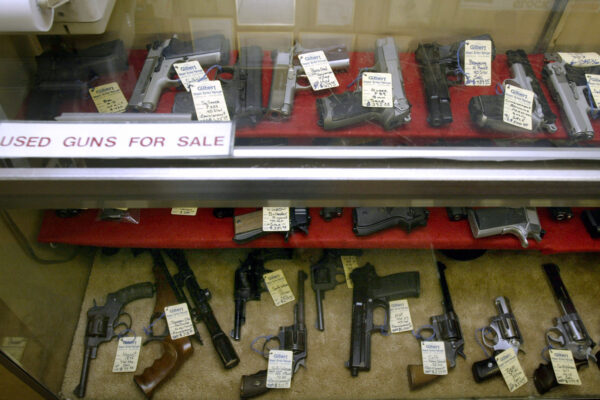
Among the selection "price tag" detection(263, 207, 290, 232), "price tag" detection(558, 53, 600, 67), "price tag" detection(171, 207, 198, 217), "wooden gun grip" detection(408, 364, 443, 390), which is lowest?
"wooden gun grip" detection(408, 364, 443, 390)

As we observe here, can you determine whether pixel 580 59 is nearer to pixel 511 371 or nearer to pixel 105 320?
pixel 511 371

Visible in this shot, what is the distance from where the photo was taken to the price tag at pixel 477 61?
1865 millimetres

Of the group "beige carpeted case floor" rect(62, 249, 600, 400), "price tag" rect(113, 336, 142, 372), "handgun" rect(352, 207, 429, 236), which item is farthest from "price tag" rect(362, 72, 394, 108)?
"price tag" rect(113, 336, 142, 372)

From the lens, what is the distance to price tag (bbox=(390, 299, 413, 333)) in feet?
6.54

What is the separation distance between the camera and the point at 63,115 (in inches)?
49.0

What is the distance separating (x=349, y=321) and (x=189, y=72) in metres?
1.28

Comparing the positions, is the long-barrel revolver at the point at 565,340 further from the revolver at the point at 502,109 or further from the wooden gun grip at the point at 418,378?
the revolver at the point at 502,109

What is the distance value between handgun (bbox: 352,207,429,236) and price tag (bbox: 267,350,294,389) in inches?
23.7

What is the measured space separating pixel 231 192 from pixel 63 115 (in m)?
0.54

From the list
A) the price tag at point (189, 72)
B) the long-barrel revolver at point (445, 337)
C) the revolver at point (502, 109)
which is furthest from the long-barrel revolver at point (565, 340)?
the price tag at point (189, 72)

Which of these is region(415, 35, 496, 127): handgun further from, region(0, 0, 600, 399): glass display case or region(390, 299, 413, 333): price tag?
region(390, 299, 413, 333): price tag

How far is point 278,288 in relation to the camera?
207 cm

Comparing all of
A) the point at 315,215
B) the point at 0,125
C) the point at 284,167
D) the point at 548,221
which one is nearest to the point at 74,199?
the point at 0,125

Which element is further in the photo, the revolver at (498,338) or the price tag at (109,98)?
the revolver at (498,338)
